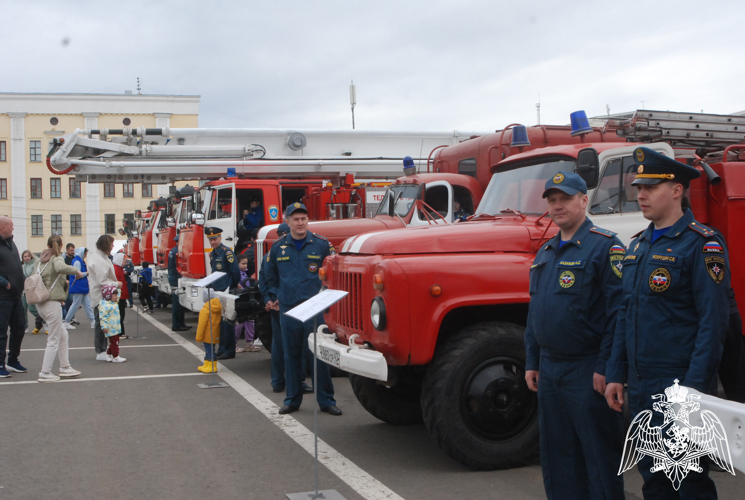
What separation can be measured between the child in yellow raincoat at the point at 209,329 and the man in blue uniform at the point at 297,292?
2.49m

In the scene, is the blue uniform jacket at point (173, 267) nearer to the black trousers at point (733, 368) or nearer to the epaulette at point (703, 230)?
the black trousers at point (733, 368)

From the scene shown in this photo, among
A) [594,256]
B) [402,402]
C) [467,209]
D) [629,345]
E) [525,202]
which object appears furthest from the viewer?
[467,209]

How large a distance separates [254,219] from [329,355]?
7.84 meters

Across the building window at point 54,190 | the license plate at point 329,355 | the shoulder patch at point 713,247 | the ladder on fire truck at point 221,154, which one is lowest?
the license plate at point 329,355

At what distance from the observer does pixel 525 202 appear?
244 inches

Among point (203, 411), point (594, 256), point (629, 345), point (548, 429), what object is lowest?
point (203, 411)

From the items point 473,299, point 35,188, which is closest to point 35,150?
point 35,188

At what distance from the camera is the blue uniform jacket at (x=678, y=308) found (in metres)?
3.09

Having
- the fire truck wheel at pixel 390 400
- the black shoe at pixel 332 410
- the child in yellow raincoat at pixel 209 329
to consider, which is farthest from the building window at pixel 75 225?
the fire truck wheel at pixel 390 400

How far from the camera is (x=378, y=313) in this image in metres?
5.18

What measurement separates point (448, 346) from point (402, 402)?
5.37ft

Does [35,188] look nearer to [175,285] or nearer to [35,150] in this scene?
[35,150]

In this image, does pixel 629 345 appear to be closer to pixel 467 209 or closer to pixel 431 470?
pixel 431 470

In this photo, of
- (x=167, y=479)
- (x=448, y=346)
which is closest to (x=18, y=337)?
(x=167, y=479)
